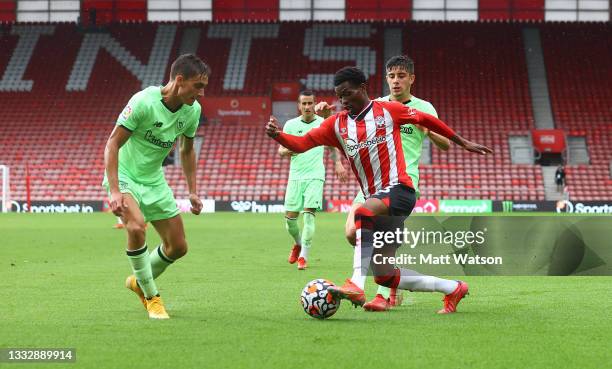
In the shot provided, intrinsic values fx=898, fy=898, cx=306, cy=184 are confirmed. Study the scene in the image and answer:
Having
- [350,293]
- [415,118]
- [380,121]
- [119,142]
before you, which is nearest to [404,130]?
[415,118]

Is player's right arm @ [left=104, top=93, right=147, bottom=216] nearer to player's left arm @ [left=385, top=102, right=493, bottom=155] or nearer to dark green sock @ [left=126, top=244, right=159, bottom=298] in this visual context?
dark green sock @ [left=126, top=244, right=159, bottom=298]

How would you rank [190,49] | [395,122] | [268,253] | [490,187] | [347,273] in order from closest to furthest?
[395,122]
[347,273]
[268,253]
[490,187]
[190,49]

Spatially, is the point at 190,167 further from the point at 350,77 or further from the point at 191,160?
the point at 350,77

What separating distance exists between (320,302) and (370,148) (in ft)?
3.84

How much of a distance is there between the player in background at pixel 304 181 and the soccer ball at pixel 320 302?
→ 206 inches

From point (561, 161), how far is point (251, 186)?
41.9 feet

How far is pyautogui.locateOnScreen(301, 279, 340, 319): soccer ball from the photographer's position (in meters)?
6.46

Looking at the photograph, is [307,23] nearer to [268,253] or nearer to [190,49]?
[190,49]

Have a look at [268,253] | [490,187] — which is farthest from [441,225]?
[490,187]

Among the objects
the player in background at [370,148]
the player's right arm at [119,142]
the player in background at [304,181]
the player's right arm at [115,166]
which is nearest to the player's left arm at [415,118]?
the player in background at [370,148]

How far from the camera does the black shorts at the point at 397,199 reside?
6.49 metres

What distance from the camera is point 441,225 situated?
700 centimetres

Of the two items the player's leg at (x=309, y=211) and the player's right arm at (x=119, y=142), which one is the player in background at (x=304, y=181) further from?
the player's right arm at (x=119, y=142)

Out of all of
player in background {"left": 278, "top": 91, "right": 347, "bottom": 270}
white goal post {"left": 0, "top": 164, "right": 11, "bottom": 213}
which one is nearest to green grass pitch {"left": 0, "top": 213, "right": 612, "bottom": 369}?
player in background {"left": 278, "top": 91, "right": 347, "bottom": 270}
